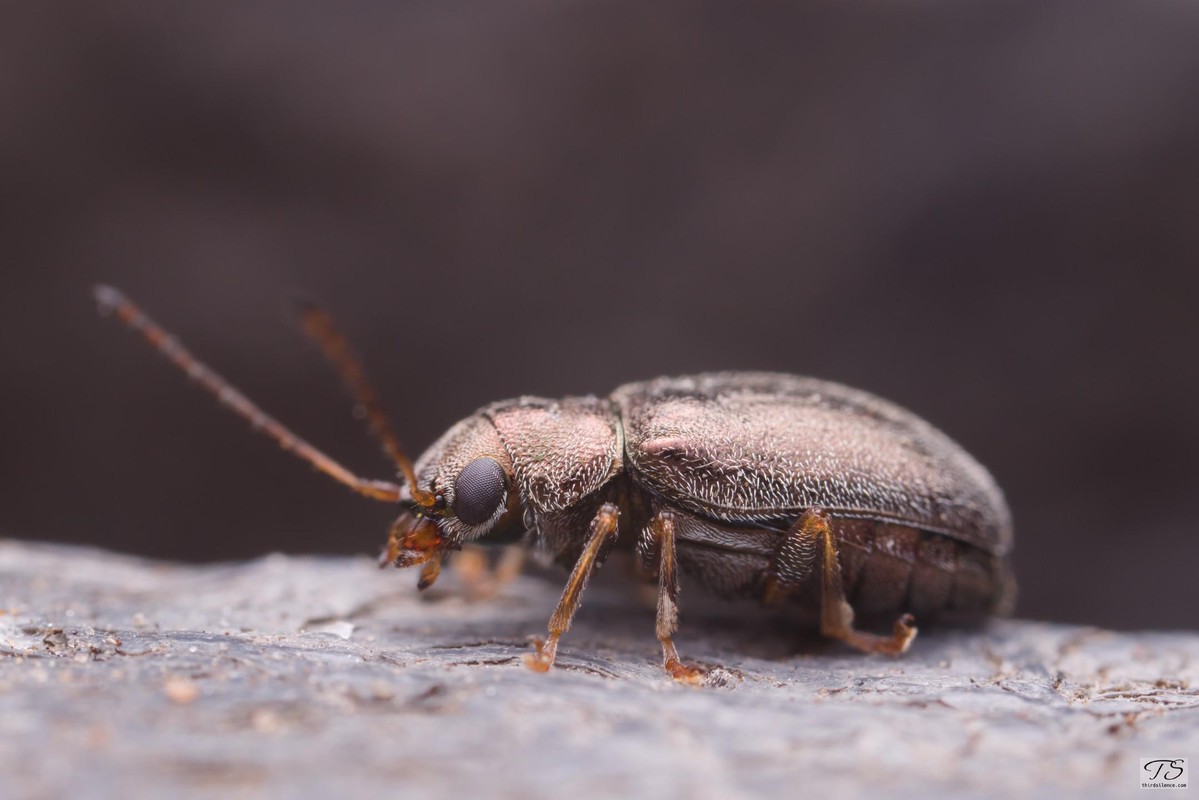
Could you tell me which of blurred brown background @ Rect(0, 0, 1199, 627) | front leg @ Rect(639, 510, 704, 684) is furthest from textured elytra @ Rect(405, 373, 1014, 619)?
blurred brown background @ Rect(0, 0, 1199, 627)

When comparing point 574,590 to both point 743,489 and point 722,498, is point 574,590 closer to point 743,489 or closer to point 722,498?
point 722,498

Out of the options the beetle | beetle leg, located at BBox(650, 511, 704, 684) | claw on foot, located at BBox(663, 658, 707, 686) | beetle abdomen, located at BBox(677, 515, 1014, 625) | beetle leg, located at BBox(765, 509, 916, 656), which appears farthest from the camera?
beetle abdomen, located at BBox(677, 515, 1014, 625)

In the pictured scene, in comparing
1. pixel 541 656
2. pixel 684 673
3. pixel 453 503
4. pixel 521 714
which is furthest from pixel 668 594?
pixel 521 714

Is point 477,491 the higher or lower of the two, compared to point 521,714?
higher

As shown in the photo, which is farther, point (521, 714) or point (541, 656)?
point (541, 656)

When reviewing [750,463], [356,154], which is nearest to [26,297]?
[356,154]

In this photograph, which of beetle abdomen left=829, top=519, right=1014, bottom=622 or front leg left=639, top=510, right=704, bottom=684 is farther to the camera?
beetle abdomen left=829, top=519, right=1014, bottom=622

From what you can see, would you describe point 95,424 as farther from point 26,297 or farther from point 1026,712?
point 1026,712

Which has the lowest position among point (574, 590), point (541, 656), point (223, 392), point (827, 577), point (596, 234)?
point (541, 656)

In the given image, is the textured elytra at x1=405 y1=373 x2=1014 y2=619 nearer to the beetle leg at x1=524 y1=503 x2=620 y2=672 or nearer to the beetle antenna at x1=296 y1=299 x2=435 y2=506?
the beetle leg at x1=524 y1=503 x2=620 y2=672
